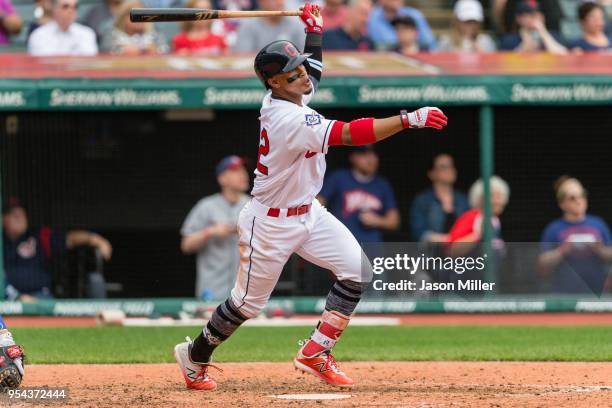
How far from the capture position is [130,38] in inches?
446

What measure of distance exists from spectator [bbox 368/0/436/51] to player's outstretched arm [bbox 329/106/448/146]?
6.35 m

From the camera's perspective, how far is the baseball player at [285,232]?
600cm

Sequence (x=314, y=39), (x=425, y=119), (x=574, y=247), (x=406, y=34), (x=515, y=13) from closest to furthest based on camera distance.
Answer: (x=425, y=119) → (x=314, y=39) → (x=574, y=247) → (x=406, y=34) → (x=515, y=13)

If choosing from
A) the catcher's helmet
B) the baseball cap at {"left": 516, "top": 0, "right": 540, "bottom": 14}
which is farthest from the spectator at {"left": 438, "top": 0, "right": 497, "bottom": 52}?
the catcher's helmet

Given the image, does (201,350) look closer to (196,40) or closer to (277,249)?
(277,249)

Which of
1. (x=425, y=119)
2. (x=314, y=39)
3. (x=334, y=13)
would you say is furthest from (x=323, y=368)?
(x=334, y=13)

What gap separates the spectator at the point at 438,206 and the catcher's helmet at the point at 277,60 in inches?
184

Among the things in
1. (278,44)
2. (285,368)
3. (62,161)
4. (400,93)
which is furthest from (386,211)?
(278,44)

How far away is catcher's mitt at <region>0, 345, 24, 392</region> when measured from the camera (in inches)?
237

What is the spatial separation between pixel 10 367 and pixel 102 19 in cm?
632

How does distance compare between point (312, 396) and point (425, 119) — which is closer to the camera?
point (425, 119)

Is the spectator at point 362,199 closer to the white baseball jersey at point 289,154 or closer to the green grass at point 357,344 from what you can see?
the green grass at point 357,344

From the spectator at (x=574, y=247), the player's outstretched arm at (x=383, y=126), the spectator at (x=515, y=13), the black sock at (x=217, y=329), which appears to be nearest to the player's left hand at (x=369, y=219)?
the spectator at (x=574, y=247)

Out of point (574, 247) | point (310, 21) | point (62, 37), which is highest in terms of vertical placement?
point (310, 21)
